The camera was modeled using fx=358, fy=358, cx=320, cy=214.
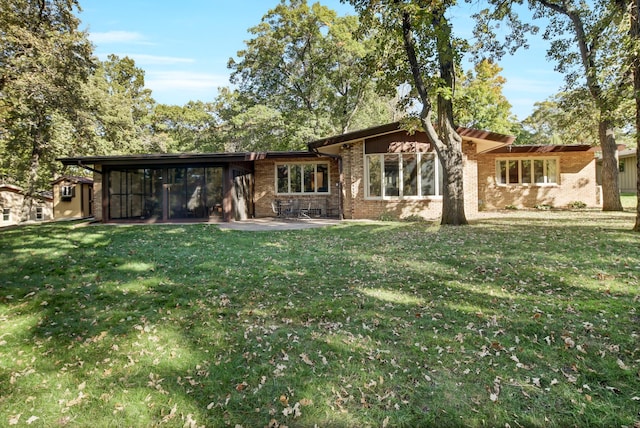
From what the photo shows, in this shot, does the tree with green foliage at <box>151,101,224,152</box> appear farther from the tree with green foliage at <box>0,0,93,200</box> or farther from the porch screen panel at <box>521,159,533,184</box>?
the porch screen panel at <box>521,159,533,184</box>

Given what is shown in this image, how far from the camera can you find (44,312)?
410cm

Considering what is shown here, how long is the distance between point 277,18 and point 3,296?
23.7 meters

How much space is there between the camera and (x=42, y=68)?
1368cm

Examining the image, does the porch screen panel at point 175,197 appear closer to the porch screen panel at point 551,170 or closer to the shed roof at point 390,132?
the shed roof at point 390,132

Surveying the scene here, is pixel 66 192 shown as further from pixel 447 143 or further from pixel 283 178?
pixel 447 143

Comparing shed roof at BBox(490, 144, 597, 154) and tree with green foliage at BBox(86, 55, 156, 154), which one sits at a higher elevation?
tree with green foliage at BBox(86, 55, 156, 154)

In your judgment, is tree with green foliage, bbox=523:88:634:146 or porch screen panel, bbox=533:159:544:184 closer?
tree with green foliage, bbox=523:88:634:146

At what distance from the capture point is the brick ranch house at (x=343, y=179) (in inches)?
525

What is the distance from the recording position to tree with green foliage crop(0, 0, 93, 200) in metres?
13.3

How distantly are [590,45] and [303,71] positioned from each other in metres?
16.6

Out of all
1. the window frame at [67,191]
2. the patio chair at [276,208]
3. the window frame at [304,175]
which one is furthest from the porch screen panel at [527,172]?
the window frame at [67,191]

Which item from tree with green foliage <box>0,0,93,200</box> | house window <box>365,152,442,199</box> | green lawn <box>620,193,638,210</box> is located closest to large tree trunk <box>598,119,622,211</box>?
green lawn <box>620,193,638,210</box>

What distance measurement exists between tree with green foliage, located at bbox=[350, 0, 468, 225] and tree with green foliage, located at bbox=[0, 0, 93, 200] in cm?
1177

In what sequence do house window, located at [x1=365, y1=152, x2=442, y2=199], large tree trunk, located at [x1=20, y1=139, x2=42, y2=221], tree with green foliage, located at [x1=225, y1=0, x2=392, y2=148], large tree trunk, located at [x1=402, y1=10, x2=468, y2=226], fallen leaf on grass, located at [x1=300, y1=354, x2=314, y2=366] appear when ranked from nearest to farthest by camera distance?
fallen leaf on grass, located at [x1=300, y1=354, x2=314, y2=366], large tree trunk, located at [x1=402, y1=10, x2=468, y2=226], house window, located at [x1=365, y1=152, x2=442, y2=199], large tree trunk, located at [x1=20, y1=139, x2=42, y2=221], tree with green foliage, located at [x1=225, y1=0, x2=392, y2=148]
